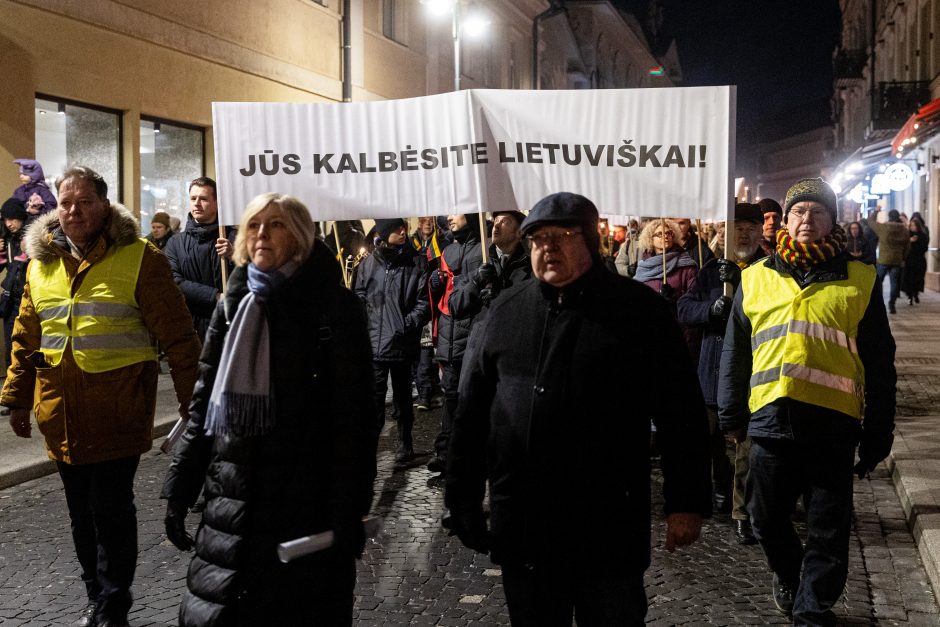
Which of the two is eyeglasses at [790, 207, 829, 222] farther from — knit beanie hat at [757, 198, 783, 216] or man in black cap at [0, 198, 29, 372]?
man in black cap at [0, 198, 29, 372]

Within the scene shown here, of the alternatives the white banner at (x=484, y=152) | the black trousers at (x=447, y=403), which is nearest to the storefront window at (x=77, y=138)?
the white banner at (x=484, y=152)

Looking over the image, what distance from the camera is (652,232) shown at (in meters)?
7.84

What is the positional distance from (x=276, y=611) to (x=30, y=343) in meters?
2.21

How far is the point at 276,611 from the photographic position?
3396 mm

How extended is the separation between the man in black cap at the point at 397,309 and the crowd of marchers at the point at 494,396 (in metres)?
0.77

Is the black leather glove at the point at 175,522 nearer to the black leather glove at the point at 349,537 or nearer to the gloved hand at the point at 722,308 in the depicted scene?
the black leather glove at the point at 349,537

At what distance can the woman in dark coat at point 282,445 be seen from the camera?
338cm

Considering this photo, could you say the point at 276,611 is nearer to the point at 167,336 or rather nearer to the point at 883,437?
the point at 167,336

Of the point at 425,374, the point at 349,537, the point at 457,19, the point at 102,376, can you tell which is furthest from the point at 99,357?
the point at 457,19

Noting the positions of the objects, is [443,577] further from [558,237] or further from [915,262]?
[915,262]

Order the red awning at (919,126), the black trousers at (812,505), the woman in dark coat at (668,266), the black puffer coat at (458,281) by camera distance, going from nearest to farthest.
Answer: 1. the black trousers at (812,505)
2. the woman in dark coat at (668,266)
3. the black puffer coat at (458,281)
4. the red awning at (919,126)

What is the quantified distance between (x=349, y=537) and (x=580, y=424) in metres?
0.80

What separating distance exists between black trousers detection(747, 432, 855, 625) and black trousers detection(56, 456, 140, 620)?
271 cm

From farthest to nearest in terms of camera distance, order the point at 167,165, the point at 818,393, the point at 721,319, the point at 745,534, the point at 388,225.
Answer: the point at 167,165
the point at 388,225
the point at 721,319
the point at 745,534
the point at 818,393
